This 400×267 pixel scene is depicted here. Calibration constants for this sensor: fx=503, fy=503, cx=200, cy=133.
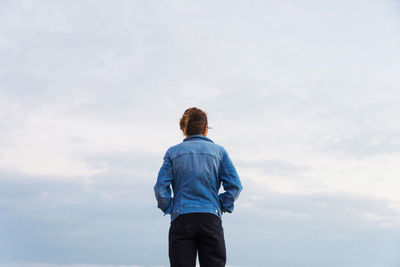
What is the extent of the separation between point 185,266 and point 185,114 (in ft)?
6.49

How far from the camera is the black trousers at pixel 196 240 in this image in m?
6.25

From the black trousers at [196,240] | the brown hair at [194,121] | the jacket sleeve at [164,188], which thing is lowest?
the black trousers at [196,240]

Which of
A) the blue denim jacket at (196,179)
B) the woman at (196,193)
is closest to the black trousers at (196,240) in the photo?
the woman at (196,193)

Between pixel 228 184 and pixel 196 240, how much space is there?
82 centimetres

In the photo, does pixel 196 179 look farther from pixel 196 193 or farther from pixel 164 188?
pixel 164 188

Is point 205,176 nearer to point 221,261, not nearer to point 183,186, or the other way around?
point 183,186

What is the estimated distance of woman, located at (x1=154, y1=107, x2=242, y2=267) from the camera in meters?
6.27

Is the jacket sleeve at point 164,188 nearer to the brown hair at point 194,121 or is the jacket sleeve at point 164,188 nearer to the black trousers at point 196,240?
the black trousers at point 196,240

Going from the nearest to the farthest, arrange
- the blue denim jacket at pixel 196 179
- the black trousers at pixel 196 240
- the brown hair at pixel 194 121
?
1. the black trousers at pixel 196 240
2. the blue denim jacket at pixel 196 179
3. the brown hair at pixel 194 121

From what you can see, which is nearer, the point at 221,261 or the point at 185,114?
the point at 221,261

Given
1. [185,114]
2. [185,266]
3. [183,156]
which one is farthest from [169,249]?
[185,114]

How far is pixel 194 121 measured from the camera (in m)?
6.64

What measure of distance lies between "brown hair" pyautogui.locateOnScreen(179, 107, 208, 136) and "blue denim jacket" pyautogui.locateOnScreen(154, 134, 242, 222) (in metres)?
0.09

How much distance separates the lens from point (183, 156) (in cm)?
653
